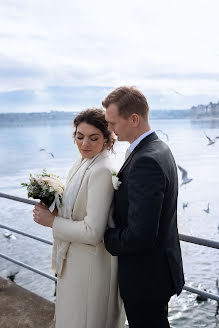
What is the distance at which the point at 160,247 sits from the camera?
1.68m

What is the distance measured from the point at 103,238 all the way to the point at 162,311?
16.6 inches

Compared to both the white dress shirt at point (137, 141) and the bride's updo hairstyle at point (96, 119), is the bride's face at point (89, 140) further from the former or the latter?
the white dress shirt at point (137, 141)

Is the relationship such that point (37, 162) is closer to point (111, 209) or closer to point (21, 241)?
point (21, 241)

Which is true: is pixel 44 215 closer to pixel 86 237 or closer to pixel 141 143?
pixel 86 237

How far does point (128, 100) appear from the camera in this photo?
1613 mm

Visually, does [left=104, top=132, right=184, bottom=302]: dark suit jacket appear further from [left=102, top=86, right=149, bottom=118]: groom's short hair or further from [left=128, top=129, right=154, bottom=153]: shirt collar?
[left=102, top=86, right=149, bottom=118]: groom's short hair

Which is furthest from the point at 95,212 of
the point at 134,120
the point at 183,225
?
the point at 183,225

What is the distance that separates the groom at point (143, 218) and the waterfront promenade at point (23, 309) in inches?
48.1

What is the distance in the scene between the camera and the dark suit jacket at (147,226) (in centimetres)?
148

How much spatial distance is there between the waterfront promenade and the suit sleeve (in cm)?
152

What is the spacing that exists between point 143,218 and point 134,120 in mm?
425

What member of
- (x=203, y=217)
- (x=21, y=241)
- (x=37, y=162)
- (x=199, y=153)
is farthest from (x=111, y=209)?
(x=199, y=153)

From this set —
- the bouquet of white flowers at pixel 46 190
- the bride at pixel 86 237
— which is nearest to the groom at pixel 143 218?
the bride at pixel 86 237

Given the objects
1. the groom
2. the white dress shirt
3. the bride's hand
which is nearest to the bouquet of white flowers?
the bride's hand
